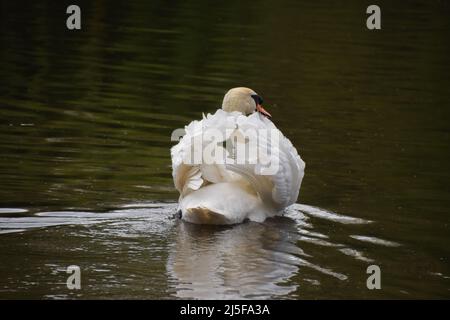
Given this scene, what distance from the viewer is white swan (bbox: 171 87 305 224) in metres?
10.1

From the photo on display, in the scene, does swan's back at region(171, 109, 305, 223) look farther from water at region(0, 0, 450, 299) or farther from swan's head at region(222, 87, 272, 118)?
swan's head at region(222, 87, 272, 118)

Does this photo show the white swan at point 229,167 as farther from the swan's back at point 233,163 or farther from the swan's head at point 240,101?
the swan's head at point 240,101

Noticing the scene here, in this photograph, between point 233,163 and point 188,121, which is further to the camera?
point 188,121

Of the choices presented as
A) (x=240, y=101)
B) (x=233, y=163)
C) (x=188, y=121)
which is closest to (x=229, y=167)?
(x=233, y=163)

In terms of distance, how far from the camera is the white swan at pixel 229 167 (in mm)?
10078

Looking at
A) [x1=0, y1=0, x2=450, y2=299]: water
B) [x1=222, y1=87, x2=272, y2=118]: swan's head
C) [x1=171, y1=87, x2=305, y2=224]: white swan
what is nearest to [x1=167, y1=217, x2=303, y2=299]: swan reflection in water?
[x1=0, y1=0, x2=450, y2=299]: water

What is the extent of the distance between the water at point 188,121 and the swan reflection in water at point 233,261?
0.08 feet

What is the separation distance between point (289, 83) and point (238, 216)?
411 inches

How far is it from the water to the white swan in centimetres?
23

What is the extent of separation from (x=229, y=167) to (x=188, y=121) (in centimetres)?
583

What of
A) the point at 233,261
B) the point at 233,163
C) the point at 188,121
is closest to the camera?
the point at 233,261

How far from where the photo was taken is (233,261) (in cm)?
905

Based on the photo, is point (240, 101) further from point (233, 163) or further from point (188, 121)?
point (188, 121)

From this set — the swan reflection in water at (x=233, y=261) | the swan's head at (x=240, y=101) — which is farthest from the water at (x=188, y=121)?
the swan's head at (x=240, y=101)
